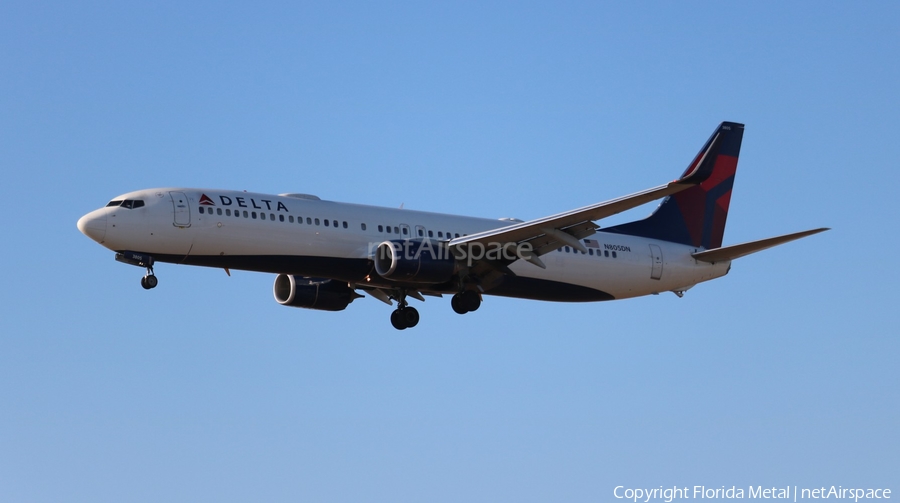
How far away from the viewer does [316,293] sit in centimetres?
4653

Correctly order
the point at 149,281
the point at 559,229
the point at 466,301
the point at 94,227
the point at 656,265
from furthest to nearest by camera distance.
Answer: the point at 656,265, the point at 466,301, the point at 559,229, the point at 149,281, the point at 94,227

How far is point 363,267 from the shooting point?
41.8m

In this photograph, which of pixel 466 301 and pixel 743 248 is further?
pixel 743 248

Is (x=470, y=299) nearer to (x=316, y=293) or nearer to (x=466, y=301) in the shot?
(x=466, y=301)

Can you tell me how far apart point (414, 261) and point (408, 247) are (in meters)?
0.53

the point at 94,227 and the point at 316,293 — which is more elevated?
the point at 316,293

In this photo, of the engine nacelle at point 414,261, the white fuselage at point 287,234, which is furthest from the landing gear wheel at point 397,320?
the engine nacelle at point 414,261

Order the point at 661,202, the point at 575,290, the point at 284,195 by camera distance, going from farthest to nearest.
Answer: the point at 661,202, the point at 575,290, the point at 284,195

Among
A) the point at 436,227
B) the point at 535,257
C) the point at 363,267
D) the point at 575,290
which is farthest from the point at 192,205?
the point at 575,290

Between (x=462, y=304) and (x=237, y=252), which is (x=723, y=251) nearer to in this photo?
(x=462, y=304)

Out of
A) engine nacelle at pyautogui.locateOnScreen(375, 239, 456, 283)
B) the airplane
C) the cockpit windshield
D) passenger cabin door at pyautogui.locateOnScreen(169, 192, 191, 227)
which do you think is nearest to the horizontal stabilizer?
the airplane

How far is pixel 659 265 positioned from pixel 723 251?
2.54 metres

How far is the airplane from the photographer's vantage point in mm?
39469

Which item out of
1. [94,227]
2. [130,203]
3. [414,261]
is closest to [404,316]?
[414,261]
